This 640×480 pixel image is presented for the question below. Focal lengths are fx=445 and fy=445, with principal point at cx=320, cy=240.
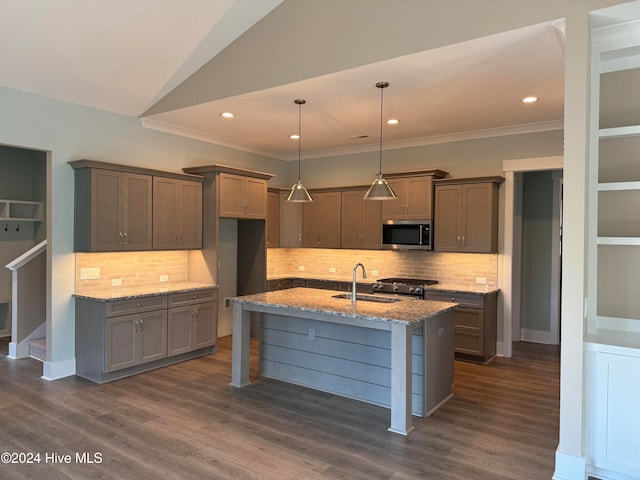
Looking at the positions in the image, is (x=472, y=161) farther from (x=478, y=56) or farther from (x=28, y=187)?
(x=28, y=187)

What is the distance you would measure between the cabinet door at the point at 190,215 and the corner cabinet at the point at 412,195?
2622 millimetres

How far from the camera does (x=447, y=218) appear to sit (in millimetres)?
5945

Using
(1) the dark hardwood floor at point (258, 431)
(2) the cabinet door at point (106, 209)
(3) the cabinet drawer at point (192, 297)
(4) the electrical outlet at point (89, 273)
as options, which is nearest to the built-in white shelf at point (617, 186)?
(1) the dark hardwood floor at point (258, 431)

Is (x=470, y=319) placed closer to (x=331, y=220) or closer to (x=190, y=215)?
(x=331, y=220)

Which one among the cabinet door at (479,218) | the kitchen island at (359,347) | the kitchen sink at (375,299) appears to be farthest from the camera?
the cabinet door at (479,218)

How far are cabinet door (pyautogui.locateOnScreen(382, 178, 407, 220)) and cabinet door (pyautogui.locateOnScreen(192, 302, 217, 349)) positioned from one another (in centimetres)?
274

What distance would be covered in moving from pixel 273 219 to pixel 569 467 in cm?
525

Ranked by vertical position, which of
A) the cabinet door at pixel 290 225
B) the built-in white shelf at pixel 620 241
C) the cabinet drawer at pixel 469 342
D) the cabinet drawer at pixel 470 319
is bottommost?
the cabinet drawer at pixel 469 342

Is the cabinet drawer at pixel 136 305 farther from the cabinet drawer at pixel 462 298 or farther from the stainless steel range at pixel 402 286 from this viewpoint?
the cabinet drawer at pixel 462 298

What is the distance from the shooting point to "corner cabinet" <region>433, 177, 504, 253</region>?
224 inches

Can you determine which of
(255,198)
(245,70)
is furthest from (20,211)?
(245,70)

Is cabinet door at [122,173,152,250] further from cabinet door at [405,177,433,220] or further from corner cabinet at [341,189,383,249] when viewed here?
cabinet door at [405,177,433,220]

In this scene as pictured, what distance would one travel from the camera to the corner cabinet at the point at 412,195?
603 centimetres

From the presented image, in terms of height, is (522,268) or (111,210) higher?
(111,210)
